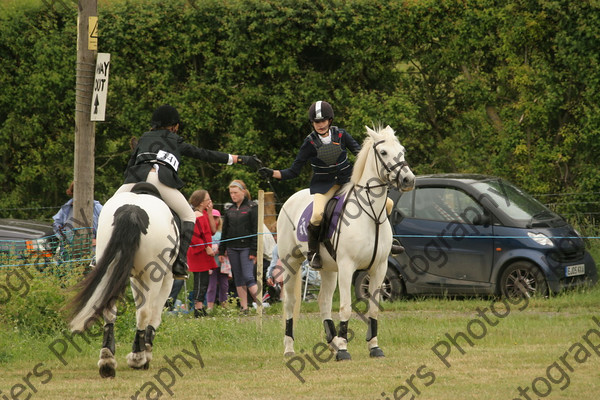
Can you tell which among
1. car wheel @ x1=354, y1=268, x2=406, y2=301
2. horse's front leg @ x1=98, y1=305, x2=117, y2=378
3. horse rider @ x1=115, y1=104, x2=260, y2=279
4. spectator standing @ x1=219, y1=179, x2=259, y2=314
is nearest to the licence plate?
car wheel @ x1=354, y1=268, x2=406, y2=301

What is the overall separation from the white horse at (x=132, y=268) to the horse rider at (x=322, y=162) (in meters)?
1.58

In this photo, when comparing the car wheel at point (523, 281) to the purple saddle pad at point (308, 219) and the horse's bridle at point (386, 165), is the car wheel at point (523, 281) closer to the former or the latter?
the purple saddle pad at point (308, 219)

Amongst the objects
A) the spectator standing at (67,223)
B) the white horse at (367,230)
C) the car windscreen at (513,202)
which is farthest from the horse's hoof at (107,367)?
the car windscreen at (513,202)

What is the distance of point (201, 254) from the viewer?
1530 cm

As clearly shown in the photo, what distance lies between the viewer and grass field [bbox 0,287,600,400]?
26.4 feet

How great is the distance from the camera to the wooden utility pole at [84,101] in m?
12.1

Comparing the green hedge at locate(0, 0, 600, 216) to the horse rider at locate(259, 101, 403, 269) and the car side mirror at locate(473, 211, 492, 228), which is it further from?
the horse rider at locate(259, 101, 403, 269)

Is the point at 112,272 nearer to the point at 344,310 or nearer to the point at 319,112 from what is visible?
the point at 344,310

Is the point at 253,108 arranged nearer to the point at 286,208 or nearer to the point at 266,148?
the point at 266,148

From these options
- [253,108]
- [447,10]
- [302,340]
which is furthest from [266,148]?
[302,340]

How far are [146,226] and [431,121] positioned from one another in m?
12.2

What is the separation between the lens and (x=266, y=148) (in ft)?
68.1

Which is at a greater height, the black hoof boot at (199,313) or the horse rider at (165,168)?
the horse rider at (165,168)

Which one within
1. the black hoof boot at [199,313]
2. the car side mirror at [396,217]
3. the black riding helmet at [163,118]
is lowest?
the black hoof boot at [199,313]
